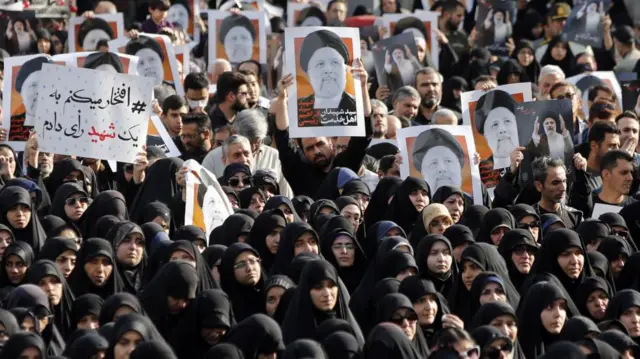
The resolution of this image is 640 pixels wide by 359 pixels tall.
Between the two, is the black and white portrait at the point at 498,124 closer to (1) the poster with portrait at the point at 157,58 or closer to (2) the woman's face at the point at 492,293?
(1) the poster with portrait at the point at 157,58

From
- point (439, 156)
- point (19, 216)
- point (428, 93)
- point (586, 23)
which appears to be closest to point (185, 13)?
point (586, 23)

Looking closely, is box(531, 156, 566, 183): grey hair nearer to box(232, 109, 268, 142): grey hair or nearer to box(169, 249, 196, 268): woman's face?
box(232, 109, 268, 142): grey hair

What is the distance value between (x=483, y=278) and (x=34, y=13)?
25.2ft

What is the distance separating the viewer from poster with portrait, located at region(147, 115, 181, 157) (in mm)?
14617

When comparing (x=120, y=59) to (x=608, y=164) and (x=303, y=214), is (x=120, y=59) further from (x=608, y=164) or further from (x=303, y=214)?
(x=608, y=164)

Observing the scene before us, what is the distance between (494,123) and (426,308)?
3433 millimetres

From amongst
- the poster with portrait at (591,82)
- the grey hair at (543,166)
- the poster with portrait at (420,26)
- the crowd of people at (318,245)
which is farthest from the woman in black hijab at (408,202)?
the poster with portrait at (420,26)

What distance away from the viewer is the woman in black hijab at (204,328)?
35.8ft

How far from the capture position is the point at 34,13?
59.0 ft

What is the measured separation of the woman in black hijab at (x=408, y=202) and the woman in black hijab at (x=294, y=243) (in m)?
1.21

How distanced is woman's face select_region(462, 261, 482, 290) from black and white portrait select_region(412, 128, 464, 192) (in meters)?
2.01

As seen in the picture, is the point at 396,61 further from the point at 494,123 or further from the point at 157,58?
the point at 494,123

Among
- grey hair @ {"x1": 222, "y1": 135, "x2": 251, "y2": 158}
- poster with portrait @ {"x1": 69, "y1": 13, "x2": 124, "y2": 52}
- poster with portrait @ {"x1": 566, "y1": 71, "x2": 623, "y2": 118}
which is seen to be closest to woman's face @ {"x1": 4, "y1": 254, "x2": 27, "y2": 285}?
grey hair @ {"x1": 222, "y1": 135, "x2": 251, "y2": 158}

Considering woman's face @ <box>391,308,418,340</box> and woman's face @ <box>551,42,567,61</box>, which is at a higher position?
woman's face @ <box>551,42,567,61</box>
